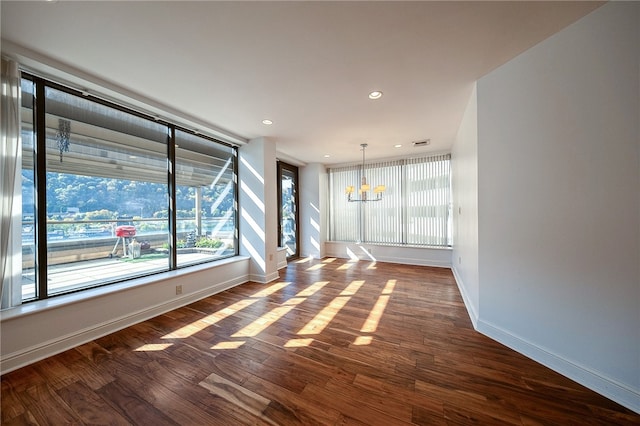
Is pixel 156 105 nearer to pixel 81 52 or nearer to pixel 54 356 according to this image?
pixel 81 52

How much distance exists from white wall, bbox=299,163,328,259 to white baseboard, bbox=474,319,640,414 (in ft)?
14.8

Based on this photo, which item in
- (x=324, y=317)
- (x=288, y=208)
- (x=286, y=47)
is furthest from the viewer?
(x=288, y=208)

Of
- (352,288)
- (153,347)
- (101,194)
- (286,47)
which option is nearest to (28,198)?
(101,194)

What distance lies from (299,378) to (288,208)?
4786mm

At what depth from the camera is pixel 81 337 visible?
2266mm

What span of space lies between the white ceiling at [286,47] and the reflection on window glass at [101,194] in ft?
1.85

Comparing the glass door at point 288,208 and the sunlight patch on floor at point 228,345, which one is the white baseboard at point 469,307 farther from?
Result: the glass door at point 288,208

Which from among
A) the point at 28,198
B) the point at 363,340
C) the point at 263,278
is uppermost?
the point at 28,198

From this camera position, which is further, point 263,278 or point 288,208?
point 288,208

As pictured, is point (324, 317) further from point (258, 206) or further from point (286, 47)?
point (286, 47)

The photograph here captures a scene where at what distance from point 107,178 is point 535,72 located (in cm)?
457

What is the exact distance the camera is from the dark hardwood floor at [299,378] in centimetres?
147

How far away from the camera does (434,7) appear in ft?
5.01

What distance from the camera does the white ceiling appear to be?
1.56 m
